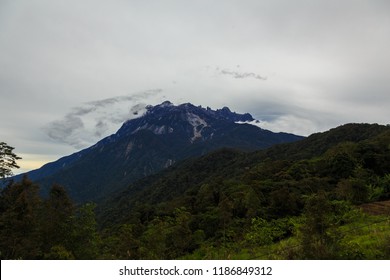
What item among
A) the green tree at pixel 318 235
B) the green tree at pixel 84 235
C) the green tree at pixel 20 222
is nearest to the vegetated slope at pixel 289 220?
the green tree at pixel 318 235

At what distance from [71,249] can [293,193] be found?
13.8 metres

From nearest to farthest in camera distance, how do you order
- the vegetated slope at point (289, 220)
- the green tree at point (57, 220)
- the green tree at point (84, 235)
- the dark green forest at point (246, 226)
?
the vegetated slope at point (289, 220), the dark green forest at point (246, 226), the green tree at point (57, 220), the green tree at point (84, 235)

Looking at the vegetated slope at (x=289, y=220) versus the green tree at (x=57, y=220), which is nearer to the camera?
the vegetated slope at (x=289, y=220)

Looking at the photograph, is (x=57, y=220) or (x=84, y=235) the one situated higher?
(x=57, y=220)

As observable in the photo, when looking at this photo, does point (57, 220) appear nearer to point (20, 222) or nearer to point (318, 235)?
point (20, 222)

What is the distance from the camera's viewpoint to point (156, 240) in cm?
1748

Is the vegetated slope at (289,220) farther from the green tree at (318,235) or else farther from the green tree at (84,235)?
the green tree at (84,235)

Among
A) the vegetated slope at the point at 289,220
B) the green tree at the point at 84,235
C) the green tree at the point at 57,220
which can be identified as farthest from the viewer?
the green tree at the point at 84,235

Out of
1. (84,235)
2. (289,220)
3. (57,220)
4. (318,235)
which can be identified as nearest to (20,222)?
(57,220)

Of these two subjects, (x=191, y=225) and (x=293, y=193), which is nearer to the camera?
(x=293, y=193)

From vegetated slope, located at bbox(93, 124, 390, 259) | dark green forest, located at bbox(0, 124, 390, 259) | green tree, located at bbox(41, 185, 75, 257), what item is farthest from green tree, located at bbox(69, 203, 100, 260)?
vegetated slope, located at bbox(93, 124, 390, 259)

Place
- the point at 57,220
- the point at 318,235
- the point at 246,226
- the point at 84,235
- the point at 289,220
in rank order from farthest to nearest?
the point at 246,226
the point at 289,220
the point at 84,235
the point at 57,220
the point at 318,235
